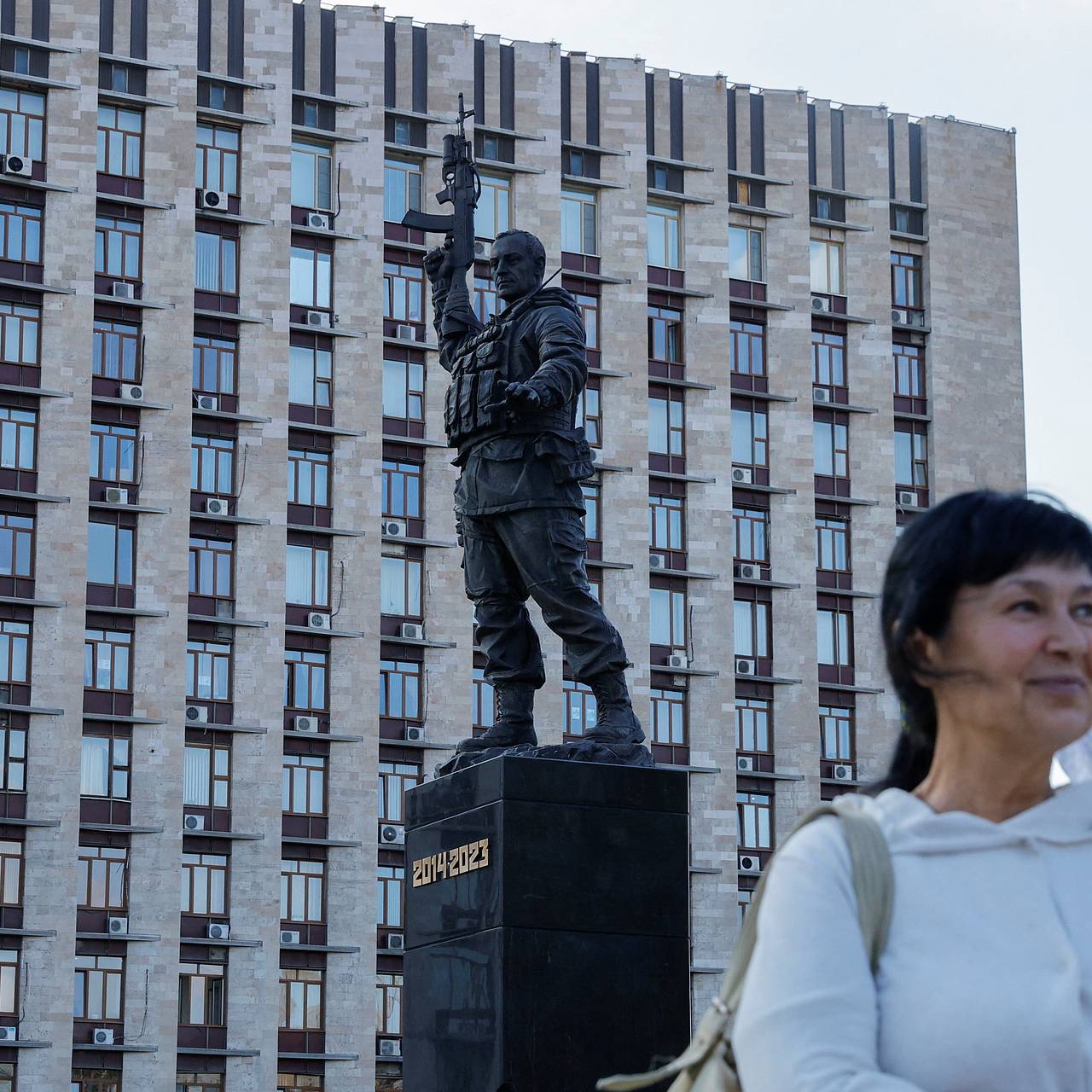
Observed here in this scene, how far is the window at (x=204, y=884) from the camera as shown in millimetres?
40688

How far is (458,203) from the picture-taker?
1277 cm

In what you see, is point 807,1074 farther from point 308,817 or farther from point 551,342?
point 308,817

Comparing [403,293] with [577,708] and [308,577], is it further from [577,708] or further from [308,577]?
[577,708]

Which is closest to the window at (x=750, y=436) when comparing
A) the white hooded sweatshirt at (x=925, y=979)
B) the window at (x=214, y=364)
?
the window at (x=214, y=364)

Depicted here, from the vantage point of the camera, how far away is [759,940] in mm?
2709

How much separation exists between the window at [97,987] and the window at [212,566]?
6738mm

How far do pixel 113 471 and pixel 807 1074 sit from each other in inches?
1584

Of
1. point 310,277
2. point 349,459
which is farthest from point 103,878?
point 310,277

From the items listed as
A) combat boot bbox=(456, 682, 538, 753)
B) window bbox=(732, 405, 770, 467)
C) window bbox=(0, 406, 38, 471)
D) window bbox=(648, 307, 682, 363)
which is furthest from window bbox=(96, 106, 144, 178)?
combat boot bbox=(456, 682, 538, 753)

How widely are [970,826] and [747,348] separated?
45627 mm

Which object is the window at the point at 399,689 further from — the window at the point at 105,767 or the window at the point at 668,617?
the window at the point at 668,617

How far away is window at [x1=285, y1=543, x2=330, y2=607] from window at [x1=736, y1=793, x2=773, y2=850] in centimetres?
923

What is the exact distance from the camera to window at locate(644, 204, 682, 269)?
47.7 metres

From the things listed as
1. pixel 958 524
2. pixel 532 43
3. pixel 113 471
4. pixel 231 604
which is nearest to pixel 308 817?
pixel 231 604
